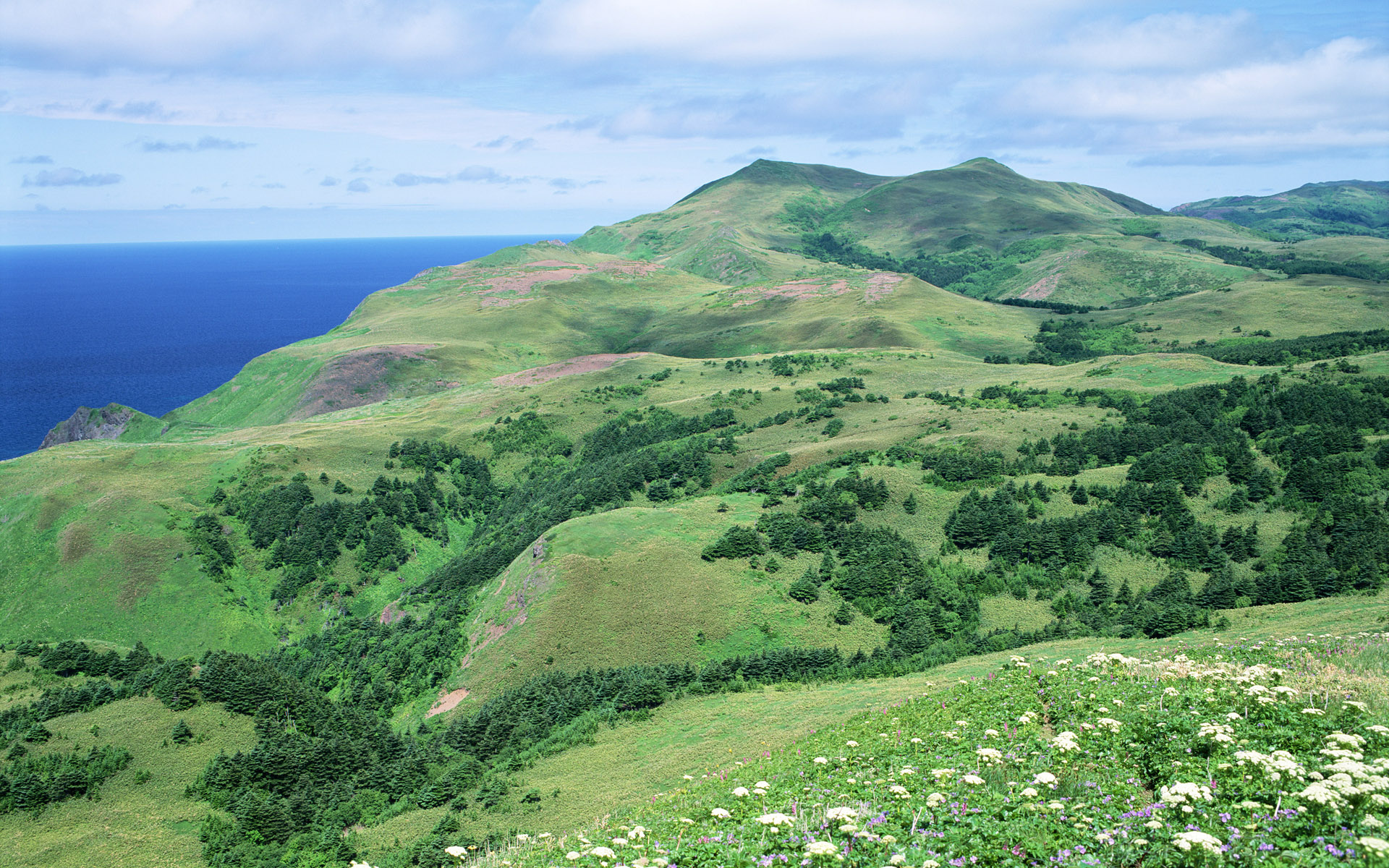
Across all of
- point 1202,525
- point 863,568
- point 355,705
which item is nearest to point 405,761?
point 355,705

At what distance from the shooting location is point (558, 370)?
523 feet

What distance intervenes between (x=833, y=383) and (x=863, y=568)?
66.8m

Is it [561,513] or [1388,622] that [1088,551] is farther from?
[561,513]

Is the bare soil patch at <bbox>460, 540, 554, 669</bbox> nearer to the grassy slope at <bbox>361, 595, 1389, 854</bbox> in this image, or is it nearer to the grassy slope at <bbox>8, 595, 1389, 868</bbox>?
the grassy slope at <bbox>8, 595, 1389, 868</bbox>

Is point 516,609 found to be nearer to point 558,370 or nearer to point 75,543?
point 75,543

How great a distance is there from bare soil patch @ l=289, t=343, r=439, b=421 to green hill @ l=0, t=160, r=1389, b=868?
30757 mm

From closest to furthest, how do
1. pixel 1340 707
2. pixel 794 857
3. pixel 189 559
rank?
pixel 794 857 → pixel 1340 707 → pixel 189 559

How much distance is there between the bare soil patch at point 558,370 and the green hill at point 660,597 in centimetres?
1776

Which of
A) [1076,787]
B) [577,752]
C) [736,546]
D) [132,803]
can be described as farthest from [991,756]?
[736,546]

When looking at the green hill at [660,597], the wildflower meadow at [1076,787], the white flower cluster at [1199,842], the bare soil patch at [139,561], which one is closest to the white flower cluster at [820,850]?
the wildflower meadow at [1076,787]

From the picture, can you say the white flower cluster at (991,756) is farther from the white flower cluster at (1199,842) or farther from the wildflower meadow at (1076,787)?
the white flower cluster at (1199,842)

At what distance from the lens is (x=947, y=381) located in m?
126

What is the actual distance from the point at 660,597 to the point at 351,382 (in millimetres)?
128074

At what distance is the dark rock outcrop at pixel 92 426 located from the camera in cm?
14888
